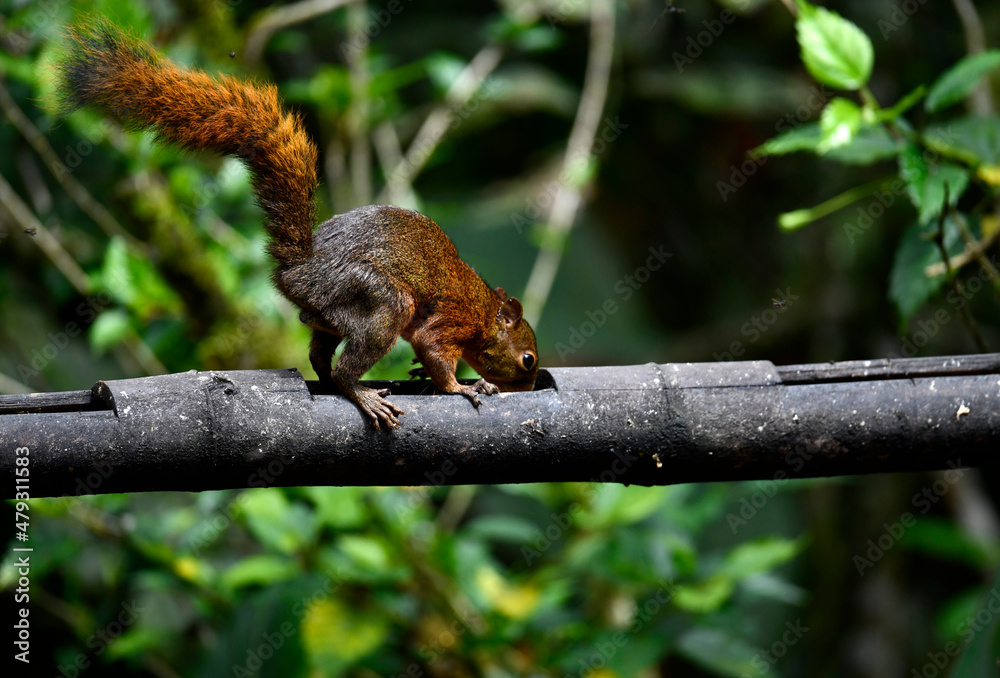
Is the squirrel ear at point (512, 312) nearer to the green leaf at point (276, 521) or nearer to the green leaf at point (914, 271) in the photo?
the green leaf at point (914, 271)

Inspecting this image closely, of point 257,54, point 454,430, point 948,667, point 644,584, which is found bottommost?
point 948,667

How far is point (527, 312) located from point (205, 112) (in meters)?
2.36

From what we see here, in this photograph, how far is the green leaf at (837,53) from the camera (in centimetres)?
198

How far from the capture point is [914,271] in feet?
7.14

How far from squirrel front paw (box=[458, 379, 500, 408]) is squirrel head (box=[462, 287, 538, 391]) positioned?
204 millimetres

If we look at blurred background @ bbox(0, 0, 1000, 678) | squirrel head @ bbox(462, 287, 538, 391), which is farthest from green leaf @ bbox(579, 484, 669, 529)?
squirrel head @ bbox(462, 287, 538, 391)

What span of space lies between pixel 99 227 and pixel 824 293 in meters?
4.23

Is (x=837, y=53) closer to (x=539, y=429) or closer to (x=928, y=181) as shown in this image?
(x=928, y=181)

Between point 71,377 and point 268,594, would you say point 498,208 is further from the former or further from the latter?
point 268,594

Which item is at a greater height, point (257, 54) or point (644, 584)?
point (257, 54)

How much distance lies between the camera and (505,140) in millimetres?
6160

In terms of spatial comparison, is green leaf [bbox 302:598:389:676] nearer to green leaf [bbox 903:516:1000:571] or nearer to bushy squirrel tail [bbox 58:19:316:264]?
bushy squirrel tail [bbox 58:19:316:264]

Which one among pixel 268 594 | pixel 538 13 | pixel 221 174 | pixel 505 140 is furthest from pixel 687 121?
pixel 268 594

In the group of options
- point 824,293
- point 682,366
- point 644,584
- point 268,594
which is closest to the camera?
point 682,366
